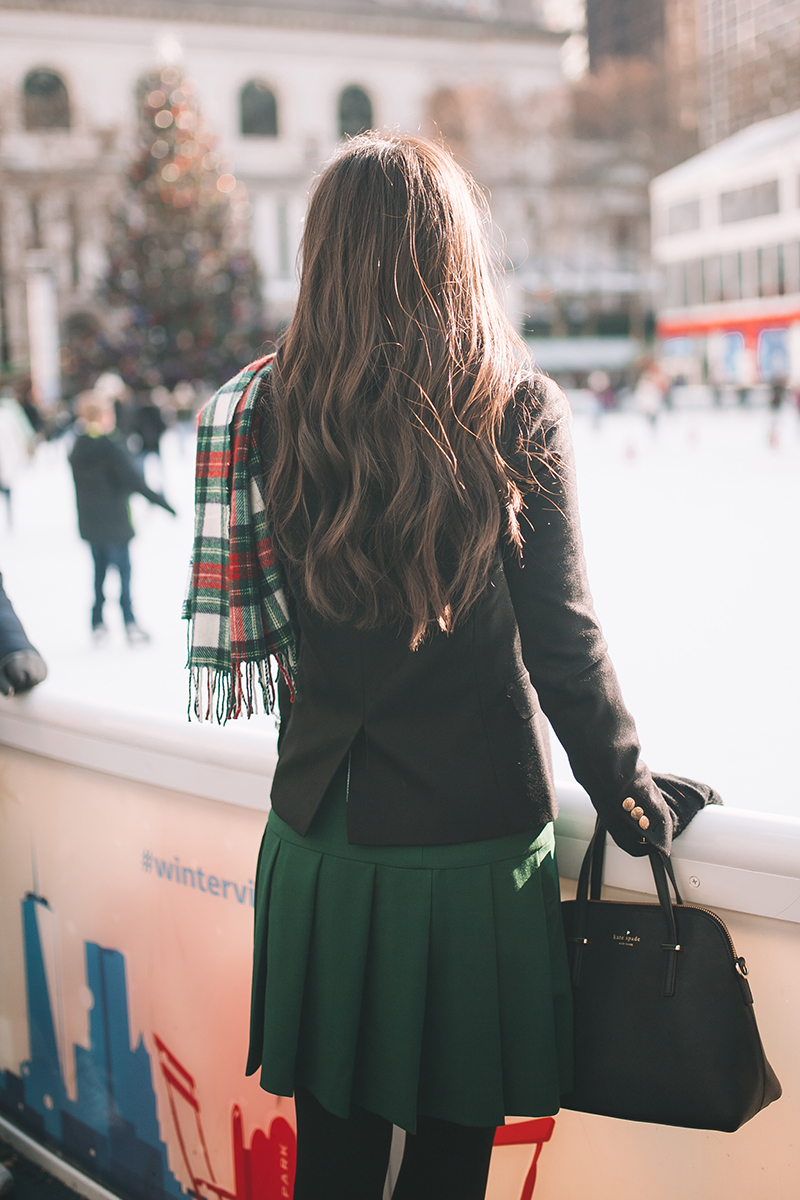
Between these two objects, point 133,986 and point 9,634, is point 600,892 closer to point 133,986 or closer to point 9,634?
→ point 133,986

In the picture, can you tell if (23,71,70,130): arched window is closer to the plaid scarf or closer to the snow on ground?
the snow on ground

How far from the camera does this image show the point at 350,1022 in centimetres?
124

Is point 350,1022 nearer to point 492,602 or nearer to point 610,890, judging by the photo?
point 610,890

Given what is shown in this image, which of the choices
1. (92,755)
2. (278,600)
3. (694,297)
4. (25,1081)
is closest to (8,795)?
(92,755)

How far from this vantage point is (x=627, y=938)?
124cm

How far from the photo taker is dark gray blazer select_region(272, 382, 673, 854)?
A: 1155mm

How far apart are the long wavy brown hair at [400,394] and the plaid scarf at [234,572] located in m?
0.08

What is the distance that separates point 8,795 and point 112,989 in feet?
1.41

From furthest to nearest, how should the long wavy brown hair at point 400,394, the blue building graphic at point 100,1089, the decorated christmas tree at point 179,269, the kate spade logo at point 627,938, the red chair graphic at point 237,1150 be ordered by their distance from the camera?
the decorated christmas tree at point 179,269 → the blue building graphic at point 100,1089 → the red chair graphic at point 237,1150 → the kate spade logo at point 627,938 → the long wavy brown hair at point 400,394

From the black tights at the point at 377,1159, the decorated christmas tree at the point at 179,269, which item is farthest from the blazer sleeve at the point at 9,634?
the decorated christmas tree at the point at 179,269

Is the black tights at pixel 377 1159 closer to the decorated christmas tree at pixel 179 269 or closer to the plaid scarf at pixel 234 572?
the plaid scarf at pixel 234 572

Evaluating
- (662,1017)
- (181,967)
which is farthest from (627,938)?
(181,967)

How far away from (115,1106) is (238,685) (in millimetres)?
1045

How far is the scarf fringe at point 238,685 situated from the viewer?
1.29 metres
